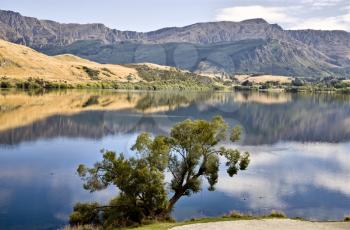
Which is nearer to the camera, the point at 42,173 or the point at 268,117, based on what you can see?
the point at 42,173

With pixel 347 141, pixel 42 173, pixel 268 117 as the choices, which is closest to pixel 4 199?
pixel 42 173

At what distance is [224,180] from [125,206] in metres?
26.5

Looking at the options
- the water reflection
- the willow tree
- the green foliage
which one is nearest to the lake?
the water reflection

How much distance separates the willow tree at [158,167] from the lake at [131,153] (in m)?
5.31

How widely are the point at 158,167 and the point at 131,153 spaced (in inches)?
1509

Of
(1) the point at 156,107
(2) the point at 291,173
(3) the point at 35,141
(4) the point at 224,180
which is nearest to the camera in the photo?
(4) the point at 224,180

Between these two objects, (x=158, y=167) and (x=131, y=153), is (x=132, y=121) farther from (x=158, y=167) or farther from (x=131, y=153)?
(x=158, y=167)

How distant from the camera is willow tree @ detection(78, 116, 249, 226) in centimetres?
4475

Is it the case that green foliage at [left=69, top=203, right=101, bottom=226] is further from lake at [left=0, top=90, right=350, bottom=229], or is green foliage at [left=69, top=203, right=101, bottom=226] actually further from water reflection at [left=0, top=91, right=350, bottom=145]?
water reflection at [left=0, top=91, right=350, bottom=145]

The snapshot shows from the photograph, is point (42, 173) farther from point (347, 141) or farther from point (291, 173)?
point (347, 141)

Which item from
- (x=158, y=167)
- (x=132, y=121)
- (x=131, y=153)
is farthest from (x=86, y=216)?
(x=132, y=121)

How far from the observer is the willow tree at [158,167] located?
147 feet

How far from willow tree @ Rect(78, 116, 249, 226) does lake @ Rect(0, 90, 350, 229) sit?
5308mm

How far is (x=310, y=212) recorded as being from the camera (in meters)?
57.0
